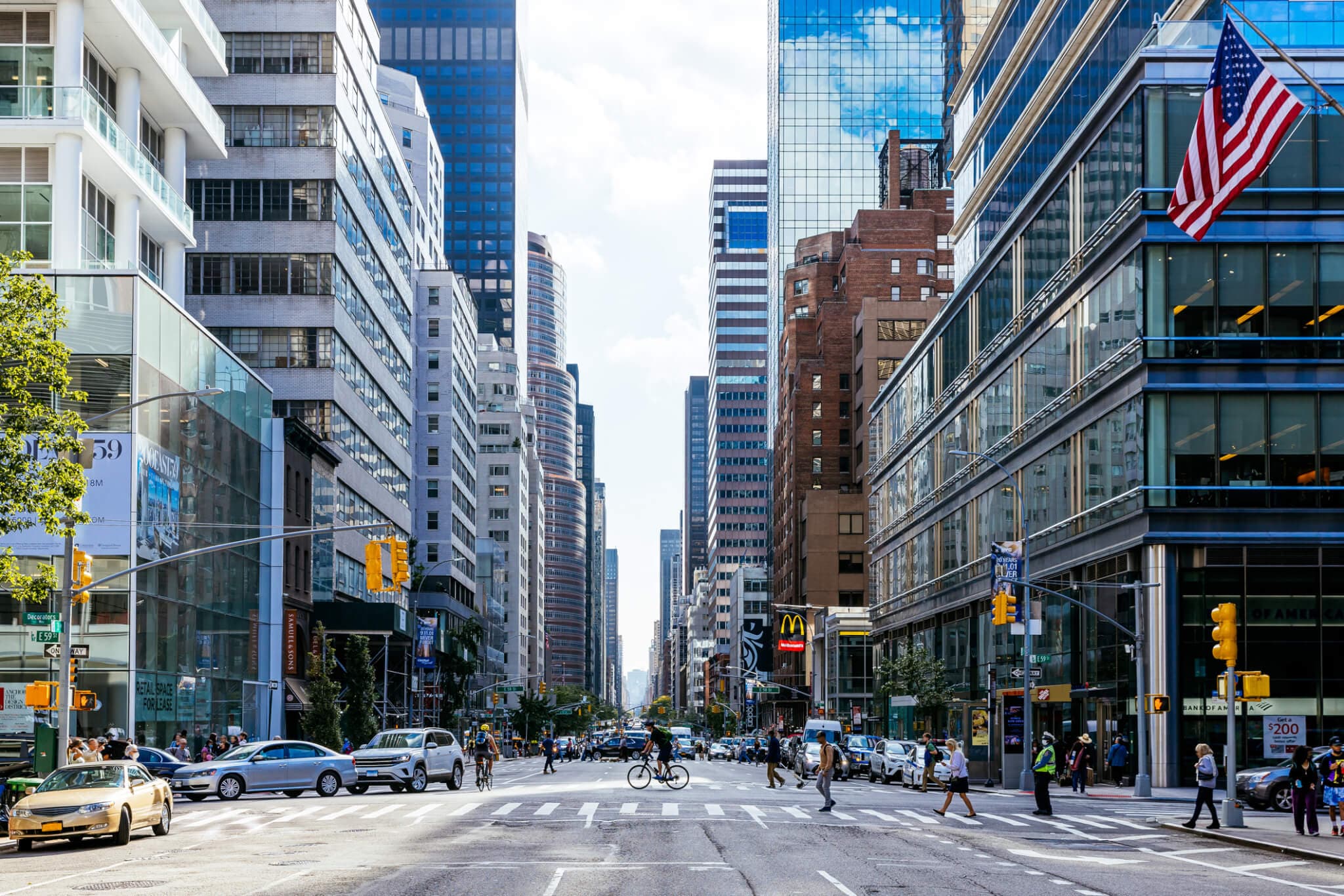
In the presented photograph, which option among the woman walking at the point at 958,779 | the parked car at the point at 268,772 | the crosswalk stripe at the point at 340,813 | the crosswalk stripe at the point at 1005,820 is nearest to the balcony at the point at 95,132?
the parked car at the point at 268,772

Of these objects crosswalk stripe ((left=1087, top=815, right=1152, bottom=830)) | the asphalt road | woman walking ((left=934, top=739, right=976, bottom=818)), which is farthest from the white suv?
crosswalk stripe ((left=1087, top=815, right=1152, bottom=830))

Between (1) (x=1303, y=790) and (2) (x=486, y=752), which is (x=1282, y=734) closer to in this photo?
(1) (x=1303, y=790)

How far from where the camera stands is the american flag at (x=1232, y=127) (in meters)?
23.6

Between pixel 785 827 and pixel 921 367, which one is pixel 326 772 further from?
pixel 921 367

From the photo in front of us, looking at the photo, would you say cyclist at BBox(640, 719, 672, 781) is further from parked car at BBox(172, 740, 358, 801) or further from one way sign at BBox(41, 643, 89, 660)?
one way sign at BBox(41, 643, 89, 660)

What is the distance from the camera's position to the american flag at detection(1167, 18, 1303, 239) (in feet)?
77.5

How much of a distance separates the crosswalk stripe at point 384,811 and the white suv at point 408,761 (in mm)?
5682

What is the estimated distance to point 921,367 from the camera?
8788 centimetres

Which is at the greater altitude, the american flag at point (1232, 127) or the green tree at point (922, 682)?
the american flag at point (1232, 127)

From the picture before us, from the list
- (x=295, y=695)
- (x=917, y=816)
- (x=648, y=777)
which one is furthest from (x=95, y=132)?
(x=917, y=816)

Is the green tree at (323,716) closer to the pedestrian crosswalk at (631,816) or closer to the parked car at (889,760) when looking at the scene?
the parked car at (889,760)

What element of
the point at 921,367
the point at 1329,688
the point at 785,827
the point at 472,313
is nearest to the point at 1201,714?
the point at 1329,688

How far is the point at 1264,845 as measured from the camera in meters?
26.5

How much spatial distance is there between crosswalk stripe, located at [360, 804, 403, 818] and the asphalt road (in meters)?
0.10
